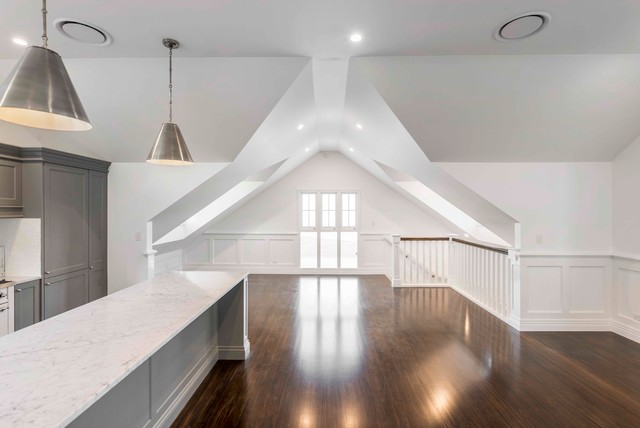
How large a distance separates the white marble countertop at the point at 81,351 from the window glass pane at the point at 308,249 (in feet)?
17.3

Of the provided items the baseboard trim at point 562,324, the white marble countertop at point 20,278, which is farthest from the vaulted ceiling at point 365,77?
the white marble countertop at point 20,278

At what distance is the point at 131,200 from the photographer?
13.8 ft

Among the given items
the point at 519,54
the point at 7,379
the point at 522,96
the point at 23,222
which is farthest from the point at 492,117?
the point at 23,222

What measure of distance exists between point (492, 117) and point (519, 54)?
72 centimetres

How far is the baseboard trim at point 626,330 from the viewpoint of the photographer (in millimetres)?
3637

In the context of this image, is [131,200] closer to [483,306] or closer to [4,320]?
[4,320]

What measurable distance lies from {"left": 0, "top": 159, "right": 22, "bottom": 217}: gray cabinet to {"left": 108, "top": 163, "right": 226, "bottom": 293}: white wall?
1.06m

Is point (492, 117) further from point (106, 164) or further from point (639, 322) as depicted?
point (106, 164)

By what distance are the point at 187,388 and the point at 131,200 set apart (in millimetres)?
2768

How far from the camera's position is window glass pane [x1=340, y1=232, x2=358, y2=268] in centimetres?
744

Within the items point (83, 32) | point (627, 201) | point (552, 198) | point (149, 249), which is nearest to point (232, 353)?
point (149, 249)

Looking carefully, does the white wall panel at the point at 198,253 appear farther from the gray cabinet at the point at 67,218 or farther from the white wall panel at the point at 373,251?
the white wall panel at the point at 373,251

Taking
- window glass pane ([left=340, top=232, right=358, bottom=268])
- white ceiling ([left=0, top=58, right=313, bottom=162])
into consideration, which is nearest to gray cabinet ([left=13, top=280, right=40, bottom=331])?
white ceiling ([left=0, top=58, right=313, bottom=162])

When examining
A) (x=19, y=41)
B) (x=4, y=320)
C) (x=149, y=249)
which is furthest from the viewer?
(x=149, y=249)
